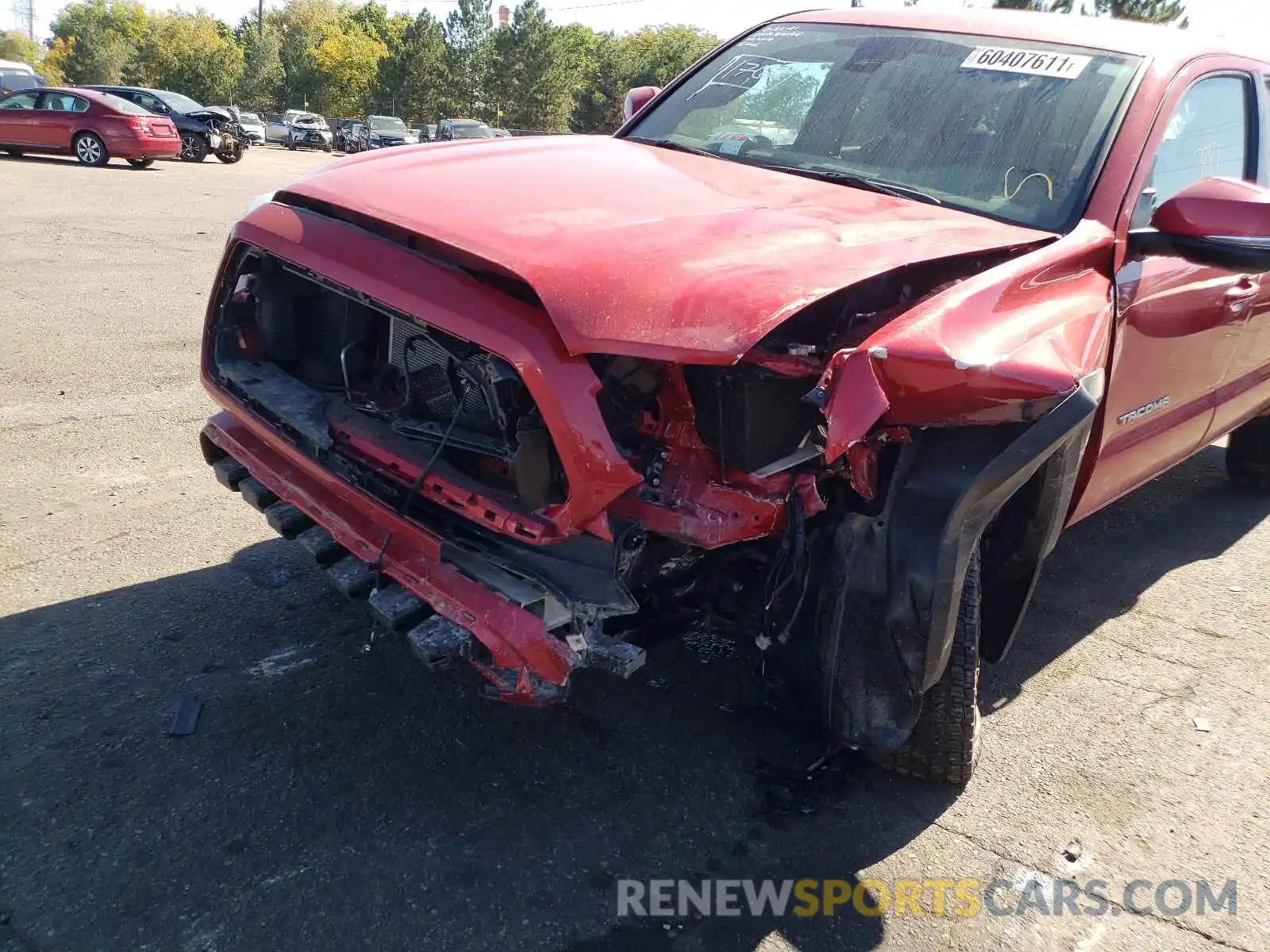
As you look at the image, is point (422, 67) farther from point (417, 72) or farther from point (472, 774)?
point (472, 774)

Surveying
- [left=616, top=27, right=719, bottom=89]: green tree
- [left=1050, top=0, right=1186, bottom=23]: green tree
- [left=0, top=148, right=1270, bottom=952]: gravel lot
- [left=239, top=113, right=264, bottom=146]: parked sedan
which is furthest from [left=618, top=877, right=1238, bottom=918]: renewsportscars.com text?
[left=616, top=27, right=719, bottom=89]: green tree

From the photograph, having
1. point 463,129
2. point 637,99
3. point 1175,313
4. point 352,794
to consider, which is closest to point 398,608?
point 352,794

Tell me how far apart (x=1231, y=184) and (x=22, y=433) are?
16.3ft

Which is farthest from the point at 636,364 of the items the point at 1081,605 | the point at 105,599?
the point at 1081,605

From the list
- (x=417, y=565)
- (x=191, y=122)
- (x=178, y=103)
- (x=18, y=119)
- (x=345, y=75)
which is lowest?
(x=417, y=565)

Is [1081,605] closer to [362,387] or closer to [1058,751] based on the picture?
[1058,751]

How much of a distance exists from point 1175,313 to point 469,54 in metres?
61.8

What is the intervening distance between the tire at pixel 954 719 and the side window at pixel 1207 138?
148cm

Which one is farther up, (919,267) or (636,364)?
(919,267)

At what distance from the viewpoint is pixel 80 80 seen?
67.6 metres

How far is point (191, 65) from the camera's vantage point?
6000cm

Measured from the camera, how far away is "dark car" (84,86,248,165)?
21625mm

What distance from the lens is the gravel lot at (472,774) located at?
91.8 inches

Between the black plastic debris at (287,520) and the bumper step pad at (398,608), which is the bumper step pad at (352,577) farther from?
the black plastic debris at (287,520)
